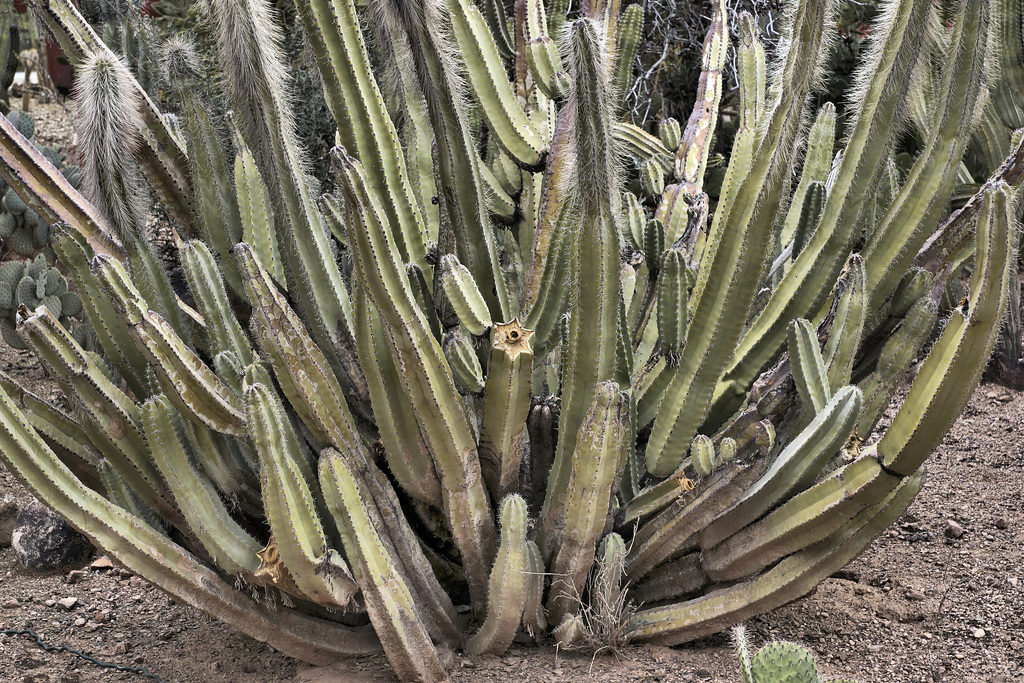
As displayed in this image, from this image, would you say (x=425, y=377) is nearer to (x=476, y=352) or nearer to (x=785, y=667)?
(x=476, y=352)

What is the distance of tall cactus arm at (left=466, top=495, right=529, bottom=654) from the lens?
8.02ft

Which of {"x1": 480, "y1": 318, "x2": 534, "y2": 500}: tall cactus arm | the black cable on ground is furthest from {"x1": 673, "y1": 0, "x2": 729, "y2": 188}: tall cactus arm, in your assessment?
the black cable on ground

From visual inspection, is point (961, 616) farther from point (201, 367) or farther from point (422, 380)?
point (201, 367)

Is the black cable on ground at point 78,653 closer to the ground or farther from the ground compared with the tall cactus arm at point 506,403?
closer to the ground

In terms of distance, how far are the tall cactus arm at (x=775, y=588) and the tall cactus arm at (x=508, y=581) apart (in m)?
0.43

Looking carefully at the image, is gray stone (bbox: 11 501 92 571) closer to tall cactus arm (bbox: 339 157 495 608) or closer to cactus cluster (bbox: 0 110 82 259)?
tall cactus arm (bbox: 339 157 495 608)

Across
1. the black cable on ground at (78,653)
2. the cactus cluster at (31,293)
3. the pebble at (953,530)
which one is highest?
the cactus cluster at (31,293)

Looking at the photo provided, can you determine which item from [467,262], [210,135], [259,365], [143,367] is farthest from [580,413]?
[210,135]

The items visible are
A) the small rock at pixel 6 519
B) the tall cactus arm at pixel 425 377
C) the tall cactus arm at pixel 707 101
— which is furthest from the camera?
the tall cactus arm at pixel 707 101

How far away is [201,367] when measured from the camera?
262cm

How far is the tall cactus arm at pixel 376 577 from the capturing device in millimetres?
2369

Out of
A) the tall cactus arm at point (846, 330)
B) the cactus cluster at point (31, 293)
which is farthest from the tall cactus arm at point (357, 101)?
the cactus cluster at point (31, 293)

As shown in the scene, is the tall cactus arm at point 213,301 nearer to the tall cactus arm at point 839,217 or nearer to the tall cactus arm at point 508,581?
the tall cactus arm at point 508,581

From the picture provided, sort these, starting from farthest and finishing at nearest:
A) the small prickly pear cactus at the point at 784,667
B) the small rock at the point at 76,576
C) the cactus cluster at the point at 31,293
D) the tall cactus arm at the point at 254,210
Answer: the cactus cluster at the point at 31,293, the small rock at the point at 76,576, the tall cactus arm at the point at 254,210, the small prickly pear cactus at the point at 784,667
